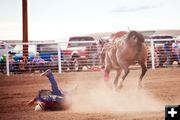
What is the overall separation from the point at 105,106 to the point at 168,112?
2.07 meters

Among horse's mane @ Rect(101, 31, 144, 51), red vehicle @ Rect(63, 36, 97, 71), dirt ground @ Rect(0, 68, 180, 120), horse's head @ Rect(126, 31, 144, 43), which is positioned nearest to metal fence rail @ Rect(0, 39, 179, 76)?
red vehicle @ Rect(63, 36, 97, 71)

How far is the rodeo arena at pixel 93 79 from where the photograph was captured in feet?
18.2

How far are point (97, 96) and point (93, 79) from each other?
1.40 m

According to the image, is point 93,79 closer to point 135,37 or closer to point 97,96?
point 97,96

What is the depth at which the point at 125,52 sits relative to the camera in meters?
6.63

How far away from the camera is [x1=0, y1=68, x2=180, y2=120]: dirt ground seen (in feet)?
17.2

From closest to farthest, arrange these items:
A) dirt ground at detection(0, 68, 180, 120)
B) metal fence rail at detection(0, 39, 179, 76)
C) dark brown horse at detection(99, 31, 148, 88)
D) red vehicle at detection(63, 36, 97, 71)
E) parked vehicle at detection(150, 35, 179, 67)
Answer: dirt ground at detection(0, 68, 180, 120), dark brown horse at detection(99, 31, 148, 88), metal fence rail at detection(0, 39, 179, 76), red vehicle at detection(63, 36, 97, 71), parked vehicle at detection(150, 35, 179, 67)

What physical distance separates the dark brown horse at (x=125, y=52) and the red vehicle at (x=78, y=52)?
1.51 m

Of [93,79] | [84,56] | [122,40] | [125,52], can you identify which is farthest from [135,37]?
[84,56]

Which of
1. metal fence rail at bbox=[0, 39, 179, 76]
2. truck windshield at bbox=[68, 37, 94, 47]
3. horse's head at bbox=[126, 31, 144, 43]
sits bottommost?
metal fence rail at bbox=[0, 39, 179, 76]

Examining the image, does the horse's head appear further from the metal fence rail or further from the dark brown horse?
the metal fence rail

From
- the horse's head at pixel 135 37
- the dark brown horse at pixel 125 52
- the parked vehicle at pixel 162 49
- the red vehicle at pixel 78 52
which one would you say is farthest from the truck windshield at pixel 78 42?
the horse's head at pixel 135 37

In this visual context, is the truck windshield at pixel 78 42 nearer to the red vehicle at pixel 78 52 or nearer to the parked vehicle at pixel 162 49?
the red vehicle at pixel 78 52

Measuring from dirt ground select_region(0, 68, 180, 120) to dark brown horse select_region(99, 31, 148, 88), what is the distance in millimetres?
352
